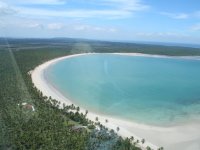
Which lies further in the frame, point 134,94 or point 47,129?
point 134,94

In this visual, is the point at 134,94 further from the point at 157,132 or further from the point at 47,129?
the point at 47,129

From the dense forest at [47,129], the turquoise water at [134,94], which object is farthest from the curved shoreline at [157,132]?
the turquoise water at [134,94]

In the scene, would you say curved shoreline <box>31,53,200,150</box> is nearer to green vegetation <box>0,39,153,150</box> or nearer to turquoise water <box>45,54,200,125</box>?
turquoise water <box>45,54,200,125</box>

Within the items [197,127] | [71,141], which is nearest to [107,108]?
[197,127]

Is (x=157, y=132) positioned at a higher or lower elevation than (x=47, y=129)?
lower

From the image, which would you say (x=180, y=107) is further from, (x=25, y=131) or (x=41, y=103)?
(x=25, y=131)

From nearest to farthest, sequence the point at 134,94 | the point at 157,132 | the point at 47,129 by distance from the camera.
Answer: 1. the point at 47,129
2. the point at 157,132
3. the point at 134,94

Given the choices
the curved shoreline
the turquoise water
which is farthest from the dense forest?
the turquoise water

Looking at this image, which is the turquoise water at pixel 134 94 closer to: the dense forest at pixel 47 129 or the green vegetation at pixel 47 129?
the dense forest at pixel 47 129

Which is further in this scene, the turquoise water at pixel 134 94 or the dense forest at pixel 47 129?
the turquoise water at pixel 134 94

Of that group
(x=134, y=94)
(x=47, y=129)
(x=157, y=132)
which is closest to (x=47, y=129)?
(x=47, y=129)

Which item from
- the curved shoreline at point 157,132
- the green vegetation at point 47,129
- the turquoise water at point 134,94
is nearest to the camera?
the green vegetation at point 47,129
